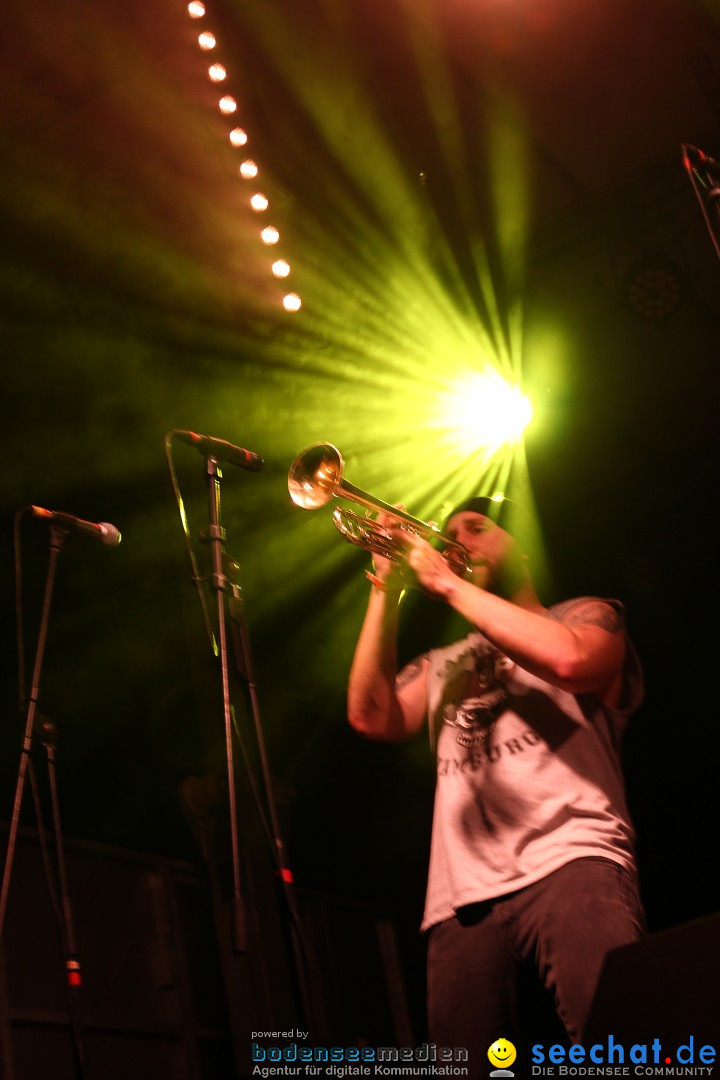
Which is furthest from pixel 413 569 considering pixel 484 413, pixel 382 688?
pixel 484 413

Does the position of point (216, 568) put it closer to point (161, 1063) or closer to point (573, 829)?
point (573, 829)

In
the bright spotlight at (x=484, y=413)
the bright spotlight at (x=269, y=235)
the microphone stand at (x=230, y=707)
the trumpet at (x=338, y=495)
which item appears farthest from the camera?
the bright spotlight at (x=484, y=413)

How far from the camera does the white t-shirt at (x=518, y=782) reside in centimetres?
212

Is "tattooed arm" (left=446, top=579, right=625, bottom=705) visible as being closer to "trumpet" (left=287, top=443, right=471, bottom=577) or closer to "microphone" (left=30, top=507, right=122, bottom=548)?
"trumpet" (left=287, top=443, right=471, bottom=577)

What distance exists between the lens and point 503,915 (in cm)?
210

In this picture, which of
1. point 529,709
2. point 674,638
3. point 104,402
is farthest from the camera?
point 674,638

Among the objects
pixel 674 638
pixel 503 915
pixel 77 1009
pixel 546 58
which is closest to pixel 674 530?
pixel 674 638

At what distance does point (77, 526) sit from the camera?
8.82 ft

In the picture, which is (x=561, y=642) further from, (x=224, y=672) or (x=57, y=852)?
(x=57, y=852)

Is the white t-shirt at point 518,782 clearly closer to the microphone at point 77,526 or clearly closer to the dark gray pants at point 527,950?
the dark gray pants at point 527,950

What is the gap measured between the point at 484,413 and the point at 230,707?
11.4ft

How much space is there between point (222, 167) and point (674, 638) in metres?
3.62

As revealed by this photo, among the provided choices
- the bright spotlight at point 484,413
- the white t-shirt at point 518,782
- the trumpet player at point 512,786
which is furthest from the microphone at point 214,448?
A: the bright spotlight at point 484,413

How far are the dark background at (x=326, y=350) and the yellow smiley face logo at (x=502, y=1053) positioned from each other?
5.32 ft
